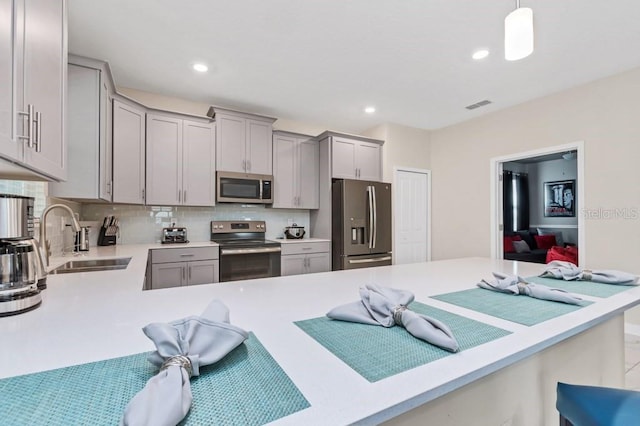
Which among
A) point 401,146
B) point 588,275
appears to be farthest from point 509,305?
point 401,146

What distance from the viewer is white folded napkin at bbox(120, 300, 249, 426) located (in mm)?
455

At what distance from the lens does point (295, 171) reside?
407cm

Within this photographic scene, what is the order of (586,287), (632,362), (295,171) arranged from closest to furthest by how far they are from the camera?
(586,287), (632,362), (295,171)

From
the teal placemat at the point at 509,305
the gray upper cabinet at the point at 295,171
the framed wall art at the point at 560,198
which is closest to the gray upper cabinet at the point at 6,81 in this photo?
the teal placemat at the point at 509,305

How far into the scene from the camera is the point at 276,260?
354 centimetres

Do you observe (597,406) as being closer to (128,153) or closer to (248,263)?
(248,263)

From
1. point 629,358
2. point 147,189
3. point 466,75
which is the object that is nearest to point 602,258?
point 629,358

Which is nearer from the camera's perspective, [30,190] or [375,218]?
[30,190]

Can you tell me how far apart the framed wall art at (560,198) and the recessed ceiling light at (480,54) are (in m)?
5.37

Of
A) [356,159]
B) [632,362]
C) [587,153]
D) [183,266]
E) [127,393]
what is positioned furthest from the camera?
[356,159]

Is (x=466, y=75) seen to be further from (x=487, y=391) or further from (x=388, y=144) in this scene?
(x=487, y=391)

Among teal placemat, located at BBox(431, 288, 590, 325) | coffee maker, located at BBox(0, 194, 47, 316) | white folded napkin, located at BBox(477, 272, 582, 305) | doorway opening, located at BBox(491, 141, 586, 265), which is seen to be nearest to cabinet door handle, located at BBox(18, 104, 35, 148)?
coffee maker, located at BBox(0, 194, 47, 316)

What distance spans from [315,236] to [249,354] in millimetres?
3624

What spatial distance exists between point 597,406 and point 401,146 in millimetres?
4107
